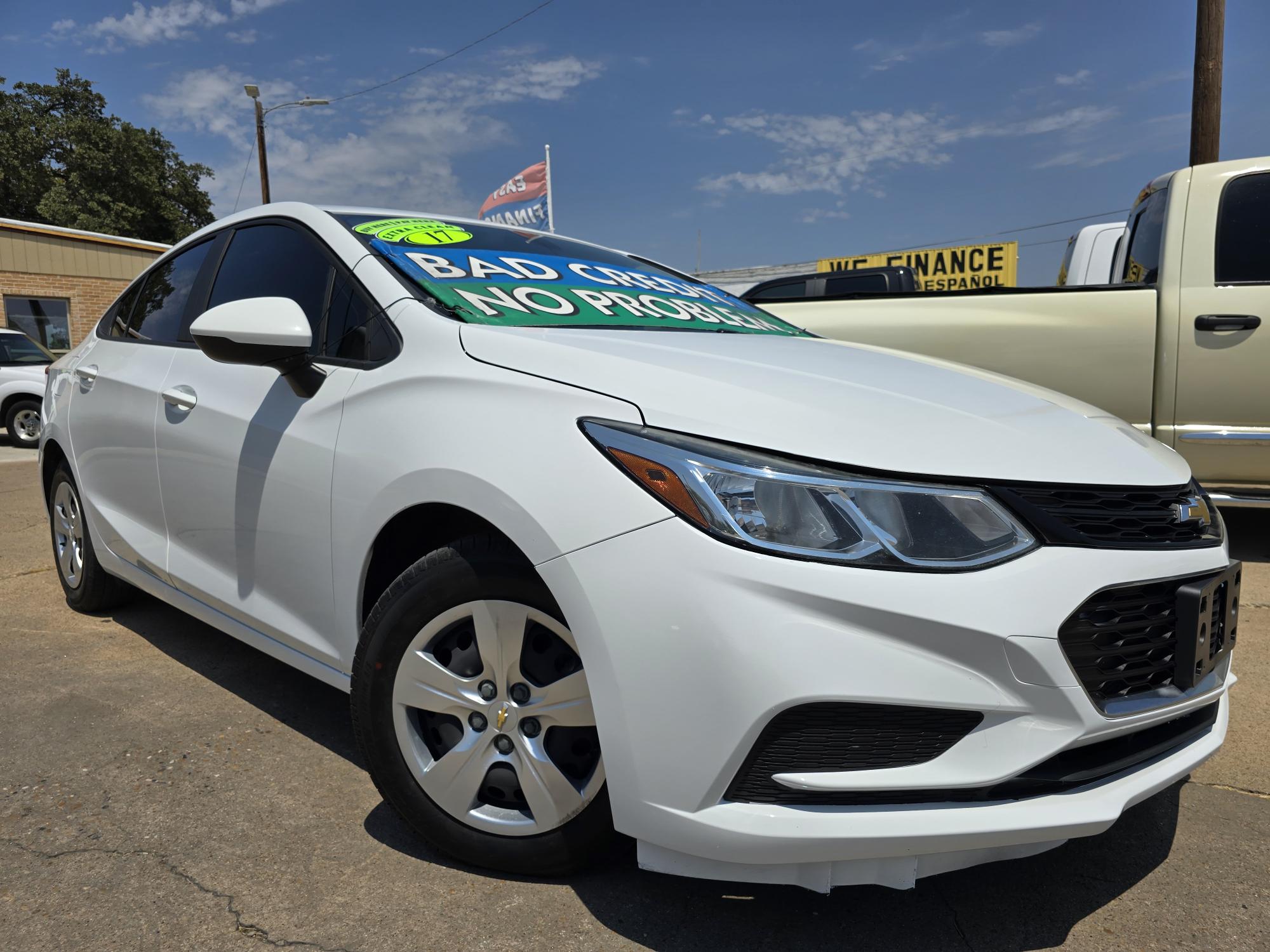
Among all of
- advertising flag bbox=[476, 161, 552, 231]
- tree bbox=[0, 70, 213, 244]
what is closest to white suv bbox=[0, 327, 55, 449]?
advertising flag bbox=[476, 161, 552, 231]

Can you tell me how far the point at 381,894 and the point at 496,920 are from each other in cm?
26

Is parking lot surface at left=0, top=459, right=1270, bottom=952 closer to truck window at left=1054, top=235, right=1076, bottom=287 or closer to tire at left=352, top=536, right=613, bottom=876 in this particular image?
tire at left=352, top=536, right=613, bottom=876

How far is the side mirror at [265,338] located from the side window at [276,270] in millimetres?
120

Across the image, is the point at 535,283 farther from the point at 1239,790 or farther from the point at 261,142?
the point at 261,142

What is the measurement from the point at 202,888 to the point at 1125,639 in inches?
72.5

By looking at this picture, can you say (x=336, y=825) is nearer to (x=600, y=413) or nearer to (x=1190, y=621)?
(x=600, y=413)

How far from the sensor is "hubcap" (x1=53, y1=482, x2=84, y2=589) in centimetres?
362

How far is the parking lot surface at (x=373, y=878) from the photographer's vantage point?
1.74 m

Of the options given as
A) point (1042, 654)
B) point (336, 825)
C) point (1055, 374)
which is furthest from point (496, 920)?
point (1055, 374)

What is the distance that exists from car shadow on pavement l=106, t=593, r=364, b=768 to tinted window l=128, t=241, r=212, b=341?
3.60ft

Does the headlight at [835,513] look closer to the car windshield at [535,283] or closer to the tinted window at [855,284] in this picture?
the car windshield at [535,283]

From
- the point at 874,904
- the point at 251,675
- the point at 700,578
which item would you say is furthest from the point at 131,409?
the point at 874,904

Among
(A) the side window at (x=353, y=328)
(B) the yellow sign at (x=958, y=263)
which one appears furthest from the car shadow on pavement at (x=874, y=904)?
(B) the yellow sign at (x=958, y=263)

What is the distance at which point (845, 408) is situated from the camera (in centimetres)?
171
